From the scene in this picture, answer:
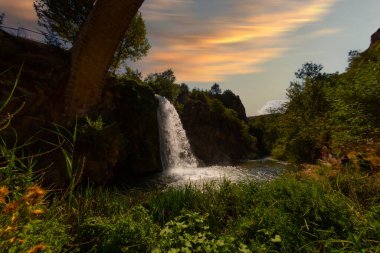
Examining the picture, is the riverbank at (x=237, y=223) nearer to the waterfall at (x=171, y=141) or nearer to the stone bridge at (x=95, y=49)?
the stone bridge at (x=95, y=49)

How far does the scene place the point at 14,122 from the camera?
1193cm

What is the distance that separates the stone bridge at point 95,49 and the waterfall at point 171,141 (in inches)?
323

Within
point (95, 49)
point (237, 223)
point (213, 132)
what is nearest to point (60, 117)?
point (95, 49)

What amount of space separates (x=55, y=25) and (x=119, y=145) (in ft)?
58.1

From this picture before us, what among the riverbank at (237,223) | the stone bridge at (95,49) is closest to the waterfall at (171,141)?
the stone bridge at (95,49)

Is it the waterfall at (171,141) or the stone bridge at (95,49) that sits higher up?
the stone bridge at (95,49)

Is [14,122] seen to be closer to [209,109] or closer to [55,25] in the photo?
[55,25]

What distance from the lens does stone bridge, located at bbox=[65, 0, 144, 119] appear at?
12.7 m

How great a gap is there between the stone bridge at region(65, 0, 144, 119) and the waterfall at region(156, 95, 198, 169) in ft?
26.9

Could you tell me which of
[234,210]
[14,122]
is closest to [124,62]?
[14,122]

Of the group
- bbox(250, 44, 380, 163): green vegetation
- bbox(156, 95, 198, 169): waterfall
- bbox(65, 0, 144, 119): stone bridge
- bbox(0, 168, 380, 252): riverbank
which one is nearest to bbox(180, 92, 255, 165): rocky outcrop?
bbox(250, 44, 380, 163): green vegetation

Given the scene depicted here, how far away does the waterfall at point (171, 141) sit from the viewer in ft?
76.1

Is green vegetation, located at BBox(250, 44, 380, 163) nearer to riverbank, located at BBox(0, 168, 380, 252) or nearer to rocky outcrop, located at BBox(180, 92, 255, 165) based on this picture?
riverbank, located at BBox(0, 168, 380, 252)

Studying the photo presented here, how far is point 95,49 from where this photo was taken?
14250mm
